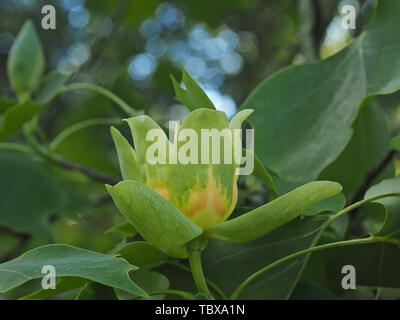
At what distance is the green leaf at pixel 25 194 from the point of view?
34.8 inches

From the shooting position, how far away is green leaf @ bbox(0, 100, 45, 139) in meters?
0.70

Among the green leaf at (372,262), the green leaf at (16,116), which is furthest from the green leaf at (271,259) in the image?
the green leaf at (16,116)

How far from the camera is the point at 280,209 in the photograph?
15.1 inches

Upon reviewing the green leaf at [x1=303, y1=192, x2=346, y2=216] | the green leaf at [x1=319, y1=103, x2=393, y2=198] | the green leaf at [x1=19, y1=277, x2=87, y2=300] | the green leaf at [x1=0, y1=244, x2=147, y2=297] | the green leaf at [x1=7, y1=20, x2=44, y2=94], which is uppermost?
the green leaf at [x1=7, y1=20, x2=44, y2=94]

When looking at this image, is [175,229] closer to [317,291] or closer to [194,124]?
[194,124]

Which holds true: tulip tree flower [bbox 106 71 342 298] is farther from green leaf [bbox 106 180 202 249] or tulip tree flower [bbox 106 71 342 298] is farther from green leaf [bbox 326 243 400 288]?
green leaf [bbox 326 243 400 288]

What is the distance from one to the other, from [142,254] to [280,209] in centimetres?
12

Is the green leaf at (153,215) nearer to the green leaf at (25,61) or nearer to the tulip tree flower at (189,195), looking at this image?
the tulip tree flower at (189,195)

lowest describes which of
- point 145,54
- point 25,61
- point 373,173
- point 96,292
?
point 96,292

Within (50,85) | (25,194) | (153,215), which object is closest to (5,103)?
(50,85)

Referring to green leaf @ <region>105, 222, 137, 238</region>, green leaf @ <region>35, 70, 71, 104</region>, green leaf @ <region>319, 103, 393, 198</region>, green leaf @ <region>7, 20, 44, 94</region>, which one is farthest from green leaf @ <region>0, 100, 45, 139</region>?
green leaf @ <region>319, 103, 393, 198</region>

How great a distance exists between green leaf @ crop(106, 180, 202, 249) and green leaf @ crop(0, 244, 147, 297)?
3 centimetres

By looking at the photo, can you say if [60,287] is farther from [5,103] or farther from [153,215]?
[5,103]
